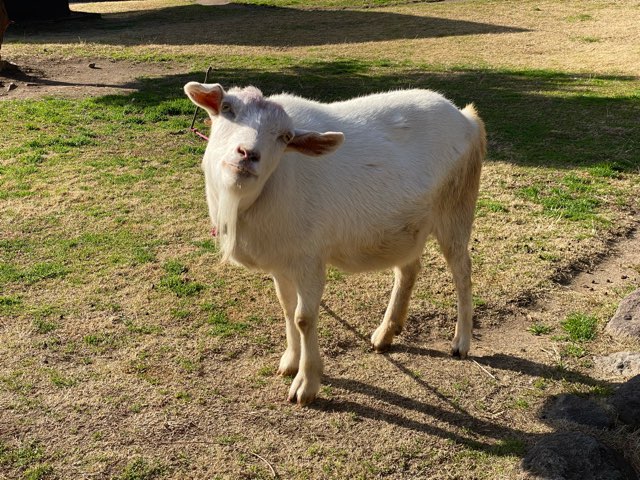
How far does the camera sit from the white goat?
4078mm

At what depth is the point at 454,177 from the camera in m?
5.12

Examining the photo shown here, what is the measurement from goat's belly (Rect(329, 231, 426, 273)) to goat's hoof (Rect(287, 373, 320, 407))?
784mm

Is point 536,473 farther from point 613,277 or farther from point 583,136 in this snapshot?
point 583,136

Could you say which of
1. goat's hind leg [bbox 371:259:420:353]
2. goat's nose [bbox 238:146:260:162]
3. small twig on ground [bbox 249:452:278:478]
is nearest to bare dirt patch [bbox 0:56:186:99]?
goat's hind leg [bbox 371:259:420:353]

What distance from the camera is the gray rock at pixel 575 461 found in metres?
3.84

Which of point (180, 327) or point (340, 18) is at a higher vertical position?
point (340, 18)

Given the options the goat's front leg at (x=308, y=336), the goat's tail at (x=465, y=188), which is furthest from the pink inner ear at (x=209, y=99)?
the goat's tail at (x=465, y=188)

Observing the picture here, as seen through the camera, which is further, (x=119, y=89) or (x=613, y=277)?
(x=119, y=89)

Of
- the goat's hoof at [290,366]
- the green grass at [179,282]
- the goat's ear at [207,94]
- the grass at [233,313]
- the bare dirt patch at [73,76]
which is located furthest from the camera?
the bare dirt patch at [73,76]

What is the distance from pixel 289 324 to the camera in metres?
4.99

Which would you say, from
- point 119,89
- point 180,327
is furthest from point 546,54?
point 180,327

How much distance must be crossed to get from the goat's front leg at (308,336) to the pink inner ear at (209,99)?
1.15 meters

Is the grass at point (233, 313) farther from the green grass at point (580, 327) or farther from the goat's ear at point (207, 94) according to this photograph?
the goat's ear at point (207, 94)

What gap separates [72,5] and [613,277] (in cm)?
2369
